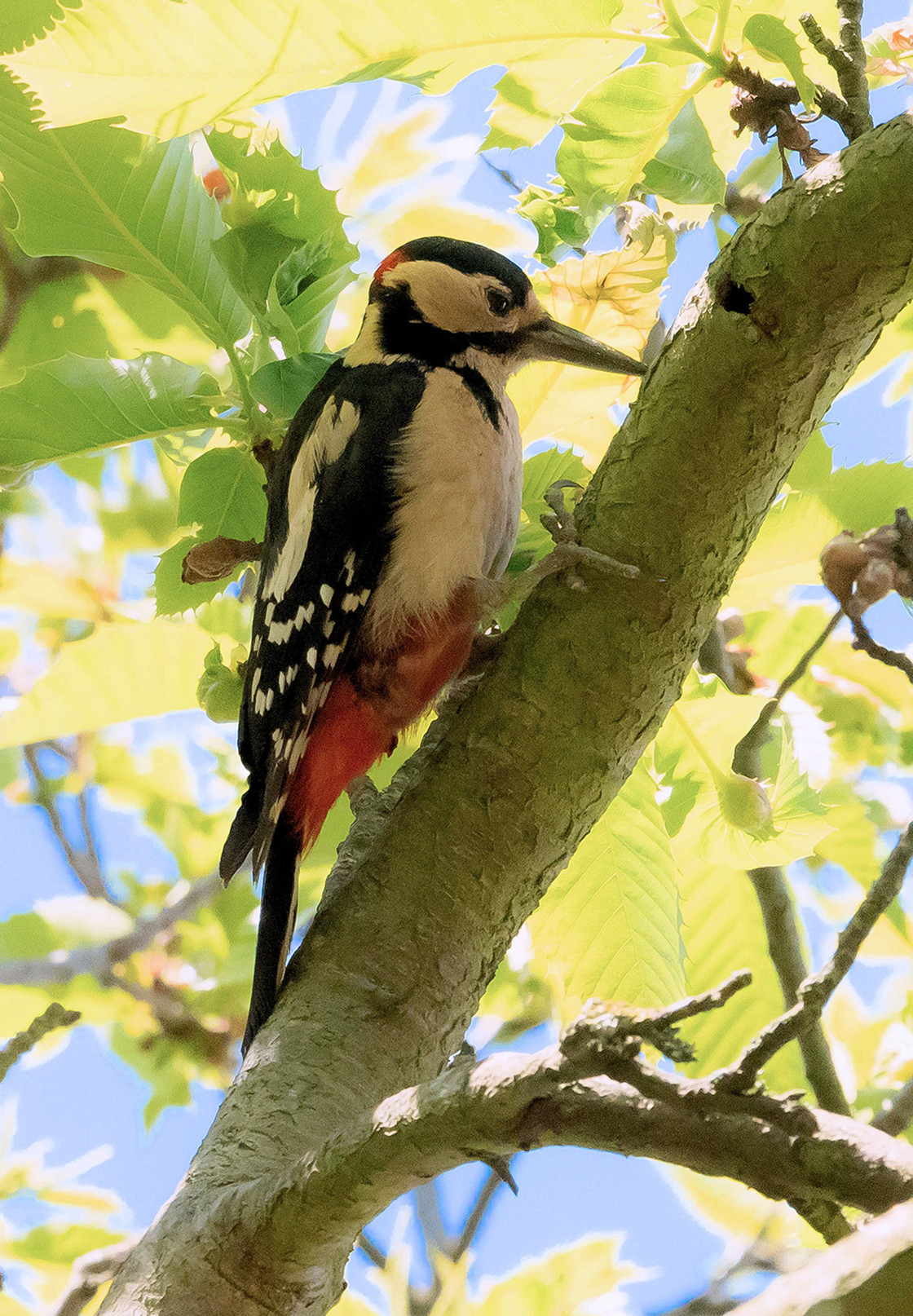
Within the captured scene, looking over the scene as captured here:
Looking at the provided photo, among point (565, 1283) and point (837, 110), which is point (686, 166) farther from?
point (565, 1283)

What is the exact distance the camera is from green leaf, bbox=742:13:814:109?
4.50ft

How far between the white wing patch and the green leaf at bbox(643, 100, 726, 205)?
2.03 feet

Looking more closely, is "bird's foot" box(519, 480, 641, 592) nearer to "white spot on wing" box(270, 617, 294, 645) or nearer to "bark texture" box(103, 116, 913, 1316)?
"bark texture" box(103, 116, 913, 1316)

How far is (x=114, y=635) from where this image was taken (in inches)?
71.9

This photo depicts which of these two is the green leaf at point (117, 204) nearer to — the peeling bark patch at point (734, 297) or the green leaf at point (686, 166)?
the green leaf at point (686, 166)

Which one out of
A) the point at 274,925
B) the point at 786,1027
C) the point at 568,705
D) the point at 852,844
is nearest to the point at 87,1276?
the point at 274,925

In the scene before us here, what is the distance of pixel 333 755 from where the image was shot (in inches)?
78.0

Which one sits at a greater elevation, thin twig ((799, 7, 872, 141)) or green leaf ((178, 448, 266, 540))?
green leaf ((178, 448, 266, 540))

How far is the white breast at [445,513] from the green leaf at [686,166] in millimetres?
471


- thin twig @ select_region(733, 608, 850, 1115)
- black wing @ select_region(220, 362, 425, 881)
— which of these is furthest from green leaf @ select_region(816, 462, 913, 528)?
black wing @ select_region(220, 362, 425, 881)

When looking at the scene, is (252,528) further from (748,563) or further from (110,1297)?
(110,1297)

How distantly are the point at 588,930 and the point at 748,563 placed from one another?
1.95 ft

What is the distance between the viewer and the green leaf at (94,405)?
1.61 meters

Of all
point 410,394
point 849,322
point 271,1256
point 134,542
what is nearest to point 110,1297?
point 271,1256
